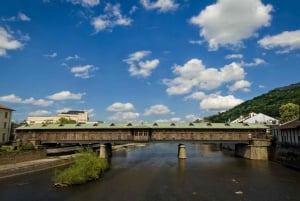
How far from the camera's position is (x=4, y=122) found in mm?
54688

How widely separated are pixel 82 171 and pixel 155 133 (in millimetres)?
27026

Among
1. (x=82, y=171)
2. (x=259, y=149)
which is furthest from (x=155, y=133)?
(x=82, y=171)

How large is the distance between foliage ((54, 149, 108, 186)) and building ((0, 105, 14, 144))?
27.3m

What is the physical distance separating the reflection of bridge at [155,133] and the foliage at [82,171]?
20.5 m

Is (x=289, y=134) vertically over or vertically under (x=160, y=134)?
under

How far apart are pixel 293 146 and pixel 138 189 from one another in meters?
25.9

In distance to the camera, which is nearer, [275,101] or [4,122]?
[4,122]

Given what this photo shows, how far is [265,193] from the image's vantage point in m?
26.5

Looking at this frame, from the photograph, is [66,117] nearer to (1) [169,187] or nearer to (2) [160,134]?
(2) [160,134]

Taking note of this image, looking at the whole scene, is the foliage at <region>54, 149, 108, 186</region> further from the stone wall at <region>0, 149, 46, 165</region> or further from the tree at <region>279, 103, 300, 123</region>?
the tree at <region>279, 103, 300, 123</region>

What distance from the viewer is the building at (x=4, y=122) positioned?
176 ft

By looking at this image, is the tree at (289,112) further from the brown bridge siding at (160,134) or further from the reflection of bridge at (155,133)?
the brown bridge siding at (160,134)

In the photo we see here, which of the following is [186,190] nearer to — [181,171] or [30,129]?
[181,171]

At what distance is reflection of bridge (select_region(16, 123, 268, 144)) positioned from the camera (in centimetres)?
5656
